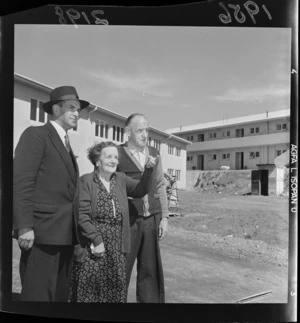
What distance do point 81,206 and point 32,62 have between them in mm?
1569

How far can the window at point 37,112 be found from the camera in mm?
3771

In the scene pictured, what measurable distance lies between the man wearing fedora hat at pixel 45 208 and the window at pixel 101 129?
32 centimetres

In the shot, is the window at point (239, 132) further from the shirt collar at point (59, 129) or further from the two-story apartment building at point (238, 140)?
the shirt collar at point (59, 129)

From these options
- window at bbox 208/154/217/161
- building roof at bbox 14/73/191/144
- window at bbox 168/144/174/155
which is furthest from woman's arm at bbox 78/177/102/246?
window at bbox 208/154/217/161

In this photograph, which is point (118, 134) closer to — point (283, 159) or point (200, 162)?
point (200, 162)

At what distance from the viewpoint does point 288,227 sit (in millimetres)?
3801

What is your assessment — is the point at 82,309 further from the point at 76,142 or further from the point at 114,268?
the point at 76,142

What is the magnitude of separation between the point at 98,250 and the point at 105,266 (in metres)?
0.19

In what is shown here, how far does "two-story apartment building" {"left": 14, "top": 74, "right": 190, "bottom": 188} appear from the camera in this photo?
12.4 ft

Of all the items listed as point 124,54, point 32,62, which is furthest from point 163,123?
point 32,62

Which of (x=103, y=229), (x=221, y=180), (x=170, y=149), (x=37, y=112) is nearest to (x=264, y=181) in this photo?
(x=221, y=180)

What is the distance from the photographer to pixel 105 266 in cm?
373

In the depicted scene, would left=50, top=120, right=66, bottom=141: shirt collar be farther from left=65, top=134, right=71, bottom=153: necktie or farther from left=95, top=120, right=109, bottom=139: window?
left=95, top=120, right=109, bottom=139: window

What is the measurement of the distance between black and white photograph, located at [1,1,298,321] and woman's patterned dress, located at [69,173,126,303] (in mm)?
11
